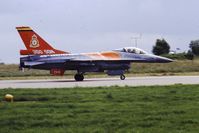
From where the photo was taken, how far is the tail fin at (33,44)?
124 feet

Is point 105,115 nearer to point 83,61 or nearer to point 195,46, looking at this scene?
point 83,61

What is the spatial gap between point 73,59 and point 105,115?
23955 millimetres

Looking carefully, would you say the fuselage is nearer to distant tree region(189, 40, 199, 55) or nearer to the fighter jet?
the fighter jet

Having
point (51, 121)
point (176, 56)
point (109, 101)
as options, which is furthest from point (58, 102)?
point (176, 56)

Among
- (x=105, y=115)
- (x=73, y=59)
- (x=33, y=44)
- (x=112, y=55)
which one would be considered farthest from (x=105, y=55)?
(x=105, y=115)

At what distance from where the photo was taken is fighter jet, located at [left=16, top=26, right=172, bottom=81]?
121 ft

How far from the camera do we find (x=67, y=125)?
1202 cm

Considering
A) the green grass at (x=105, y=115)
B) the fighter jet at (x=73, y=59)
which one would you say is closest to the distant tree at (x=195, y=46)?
the fighter jet at (x=73, y=59)

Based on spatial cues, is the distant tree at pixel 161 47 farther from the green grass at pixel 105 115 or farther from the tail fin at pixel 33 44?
the green grass at pixel 105 115

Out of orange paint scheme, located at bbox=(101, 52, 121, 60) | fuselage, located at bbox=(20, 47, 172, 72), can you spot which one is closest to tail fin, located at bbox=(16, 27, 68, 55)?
fuselage, located at bbox=(20, 47, 172, 72)

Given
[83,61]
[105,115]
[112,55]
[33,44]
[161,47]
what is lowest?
[105,115]

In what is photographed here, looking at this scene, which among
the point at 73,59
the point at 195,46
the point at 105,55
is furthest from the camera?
the point at 195,46

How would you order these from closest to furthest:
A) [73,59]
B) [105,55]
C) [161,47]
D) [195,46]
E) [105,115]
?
1. [105,115]
2. [73,59]
3. [105,55]
4. [161,47]
5. [195,46]

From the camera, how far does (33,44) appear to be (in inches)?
1515
